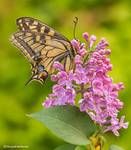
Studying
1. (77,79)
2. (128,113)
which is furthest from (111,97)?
(128,113)

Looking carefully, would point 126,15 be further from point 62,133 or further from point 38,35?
point 62,133

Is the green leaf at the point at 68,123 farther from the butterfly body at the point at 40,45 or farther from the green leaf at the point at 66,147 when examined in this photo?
the butterfly body at the point at 40,45

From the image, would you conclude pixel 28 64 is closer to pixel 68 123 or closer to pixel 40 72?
pixel 40 72

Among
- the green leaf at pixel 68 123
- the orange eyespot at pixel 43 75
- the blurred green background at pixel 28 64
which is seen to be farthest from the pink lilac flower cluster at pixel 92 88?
the blurred green background at pixel 28 64

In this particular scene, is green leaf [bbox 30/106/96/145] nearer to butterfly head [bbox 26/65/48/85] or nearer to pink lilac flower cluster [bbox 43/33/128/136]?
pink lilac flower cluster [bbox 43/33/128/136]

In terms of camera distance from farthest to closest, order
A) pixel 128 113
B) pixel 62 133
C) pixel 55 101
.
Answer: pixel 128 113
pixel 55 101
pixel 62 133

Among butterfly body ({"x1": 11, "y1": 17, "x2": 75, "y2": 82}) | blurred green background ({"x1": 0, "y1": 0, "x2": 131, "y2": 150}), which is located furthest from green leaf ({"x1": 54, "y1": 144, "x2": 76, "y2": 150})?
blurred green background ({"x1": 0, "y1": 0, "x2": 131, "y2": 150})

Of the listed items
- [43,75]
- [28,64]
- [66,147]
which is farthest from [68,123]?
[28,64]
